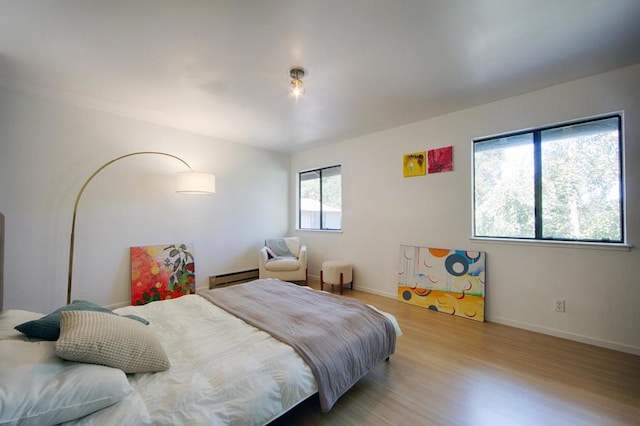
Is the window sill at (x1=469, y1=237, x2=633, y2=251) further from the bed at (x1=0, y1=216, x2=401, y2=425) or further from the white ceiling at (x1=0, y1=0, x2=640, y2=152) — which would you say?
the bed at (x1=0, y1=216, x2=401, y2=425)

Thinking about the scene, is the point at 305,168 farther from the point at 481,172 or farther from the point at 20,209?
the point at 20,209

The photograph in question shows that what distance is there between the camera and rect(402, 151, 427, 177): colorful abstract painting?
3.57 meters

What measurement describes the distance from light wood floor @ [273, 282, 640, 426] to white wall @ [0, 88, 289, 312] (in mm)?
3178

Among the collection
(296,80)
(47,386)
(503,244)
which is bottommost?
(47,386)

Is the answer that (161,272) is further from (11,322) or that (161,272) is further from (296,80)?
(296,80)

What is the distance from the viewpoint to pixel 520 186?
295cm

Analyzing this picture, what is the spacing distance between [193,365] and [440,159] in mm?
3444

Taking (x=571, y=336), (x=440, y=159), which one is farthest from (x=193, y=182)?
(x=571, y=336)

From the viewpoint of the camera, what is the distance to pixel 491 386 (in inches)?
73.0

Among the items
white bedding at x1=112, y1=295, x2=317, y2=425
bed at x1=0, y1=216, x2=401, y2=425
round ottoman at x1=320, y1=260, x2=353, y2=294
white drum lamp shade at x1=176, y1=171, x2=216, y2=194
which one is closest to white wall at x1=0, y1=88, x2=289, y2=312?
white drum lamp shade at x1=176, y1=171, x2=216, y2=194

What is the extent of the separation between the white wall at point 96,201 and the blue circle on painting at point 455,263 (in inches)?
135

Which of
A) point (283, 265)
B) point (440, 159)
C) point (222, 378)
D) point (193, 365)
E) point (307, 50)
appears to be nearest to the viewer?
point (222, 378)

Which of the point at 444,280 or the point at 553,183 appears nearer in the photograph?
the point at 553,183

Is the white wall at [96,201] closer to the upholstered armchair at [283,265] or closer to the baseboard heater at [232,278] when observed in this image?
the baseboard heater at [232,278]
